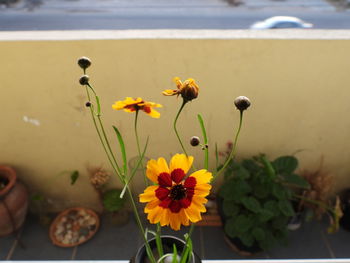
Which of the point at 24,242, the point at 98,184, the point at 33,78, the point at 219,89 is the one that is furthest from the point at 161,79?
the point at 24,242

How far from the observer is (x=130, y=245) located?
1.93 m

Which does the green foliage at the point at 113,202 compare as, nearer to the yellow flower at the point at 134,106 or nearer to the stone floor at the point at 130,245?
the stone floor at the point at 130,245

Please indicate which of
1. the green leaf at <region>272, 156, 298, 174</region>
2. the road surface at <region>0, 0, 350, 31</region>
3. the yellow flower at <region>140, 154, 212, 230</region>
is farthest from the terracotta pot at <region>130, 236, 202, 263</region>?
the road surface at <region>0, 0, 350, 31</region>

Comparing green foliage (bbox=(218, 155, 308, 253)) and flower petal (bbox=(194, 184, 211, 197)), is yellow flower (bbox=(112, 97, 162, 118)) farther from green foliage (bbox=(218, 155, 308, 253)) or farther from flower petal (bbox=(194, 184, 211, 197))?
green foliage (bbox=(218, 155, 308, 253))

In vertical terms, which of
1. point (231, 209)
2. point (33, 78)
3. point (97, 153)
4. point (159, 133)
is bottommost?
point (231, 209)

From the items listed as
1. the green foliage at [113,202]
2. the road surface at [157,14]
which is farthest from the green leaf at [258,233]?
the road surface at [157,14]

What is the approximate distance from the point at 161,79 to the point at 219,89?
0.27 m

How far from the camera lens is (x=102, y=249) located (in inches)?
74.9

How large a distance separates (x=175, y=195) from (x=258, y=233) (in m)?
1.27

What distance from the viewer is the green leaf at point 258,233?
1.66m

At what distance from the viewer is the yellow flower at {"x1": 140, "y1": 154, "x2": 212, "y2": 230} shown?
529 mm

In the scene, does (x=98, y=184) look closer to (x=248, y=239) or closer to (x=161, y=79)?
(x=161, y=79)

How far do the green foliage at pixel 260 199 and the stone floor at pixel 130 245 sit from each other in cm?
25

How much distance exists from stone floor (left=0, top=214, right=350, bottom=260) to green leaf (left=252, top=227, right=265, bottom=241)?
27 cm
